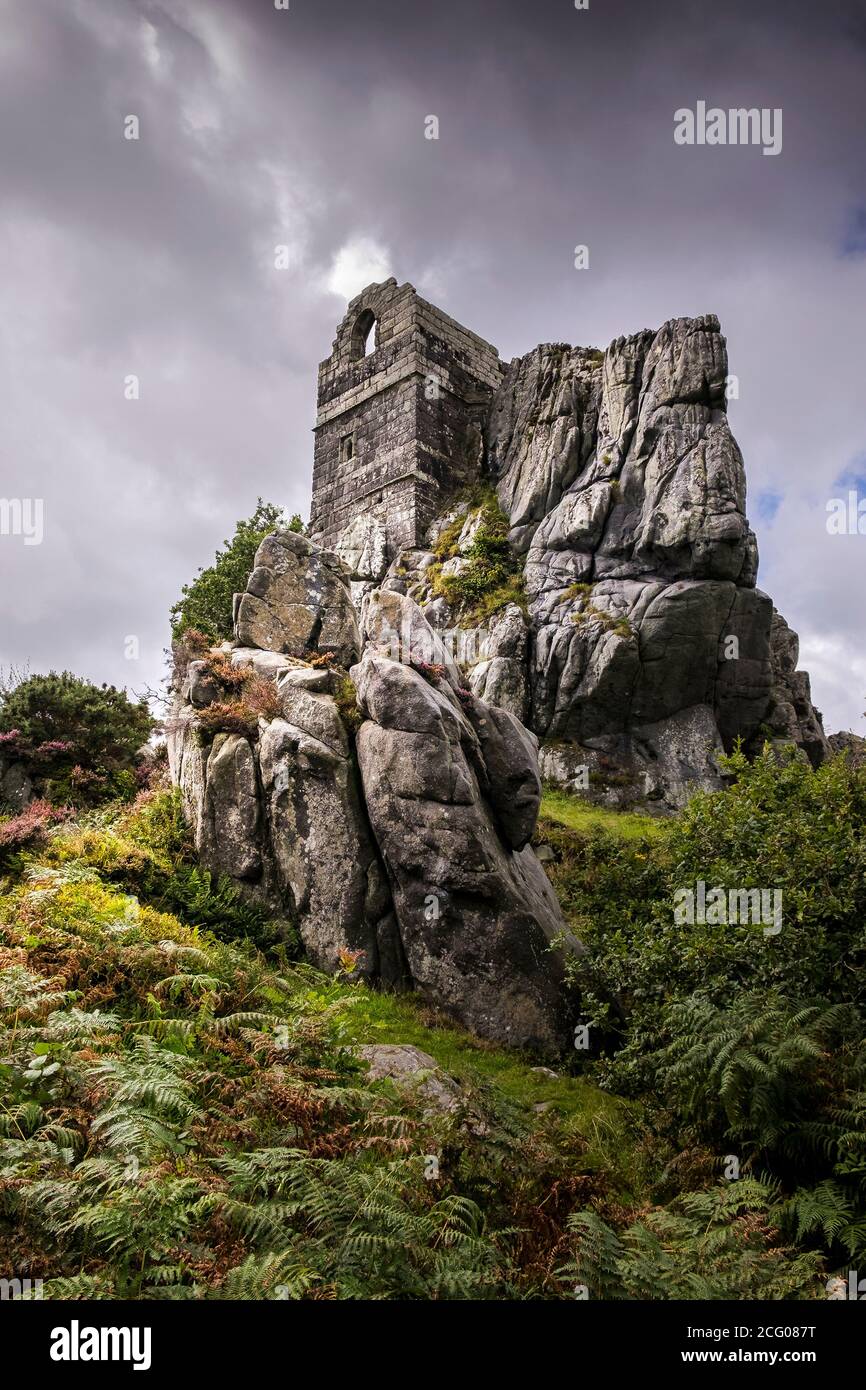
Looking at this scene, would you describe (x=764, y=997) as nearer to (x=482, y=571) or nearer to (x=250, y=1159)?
(x=250, y=1159)

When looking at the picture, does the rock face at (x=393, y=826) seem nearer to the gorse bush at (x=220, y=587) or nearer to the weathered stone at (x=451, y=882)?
the weathered stone at (x=451, y=882)

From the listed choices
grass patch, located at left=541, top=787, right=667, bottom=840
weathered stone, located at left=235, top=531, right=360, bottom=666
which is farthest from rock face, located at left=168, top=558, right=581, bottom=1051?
grass patch, located at left=541, top=787, right=667, bottom=840

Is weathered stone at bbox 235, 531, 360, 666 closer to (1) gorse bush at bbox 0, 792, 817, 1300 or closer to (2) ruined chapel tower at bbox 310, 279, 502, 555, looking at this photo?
(1) gorse bush at bbox 0, 792, 817, 1300

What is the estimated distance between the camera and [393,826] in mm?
12391

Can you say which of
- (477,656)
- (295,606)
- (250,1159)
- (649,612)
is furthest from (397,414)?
(250,1159)

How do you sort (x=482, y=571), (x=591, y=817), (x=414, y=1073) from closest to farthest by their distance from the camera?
1. (x=414, y=1073)
2. (x=591, y=817)
3. (x=482, y=571)

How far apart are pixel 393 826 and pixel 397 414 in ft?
86.8

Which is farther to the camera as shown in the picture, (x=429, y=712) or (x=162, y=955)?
(x=429, y=712)

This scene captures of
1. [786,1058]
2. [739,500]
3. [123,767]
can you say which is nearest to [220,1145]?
[786,1058]

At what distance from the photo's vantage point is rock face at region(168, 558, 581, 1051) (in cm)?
1166

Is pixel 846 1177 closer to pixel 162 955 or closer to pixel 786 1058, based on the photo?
pixel 786 1058

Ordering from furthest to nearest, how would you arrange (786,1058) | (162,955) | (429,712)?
(429,712) < (162,955) < (786,1058)
